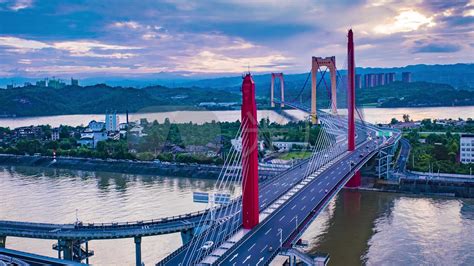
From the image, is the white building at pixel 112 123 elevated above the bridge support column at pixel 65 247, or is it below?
above

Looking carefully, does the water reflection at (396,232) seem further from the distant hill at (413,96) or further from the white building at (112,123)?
the distant hill at (413,96)

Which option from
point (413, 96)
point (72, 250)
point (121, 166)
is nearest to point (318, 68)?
point (121, 166)

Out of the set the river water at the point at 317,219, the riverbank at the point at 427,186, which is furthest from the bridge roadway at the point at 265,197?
the riverbank at the point at 427,186

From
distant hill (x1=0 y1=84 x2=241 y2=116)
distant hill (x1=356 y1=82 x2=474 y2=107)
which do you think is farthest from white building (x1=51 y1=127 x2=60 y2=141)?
distant hill (x1=356 y1=82 x2=474 y2=107)

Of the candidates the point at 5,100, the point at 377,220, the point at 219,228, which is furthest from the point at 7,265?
the point at 5,100

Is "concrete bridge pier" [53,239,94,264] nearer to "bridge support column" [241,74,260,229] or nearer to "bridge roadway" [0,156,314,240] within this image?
"bridge roadway" [0,156,314,240]

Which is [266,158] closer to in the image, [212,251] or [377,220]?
[377,220]
